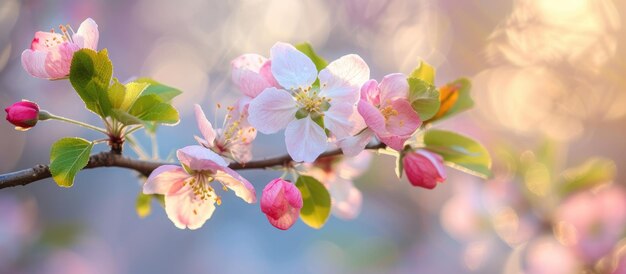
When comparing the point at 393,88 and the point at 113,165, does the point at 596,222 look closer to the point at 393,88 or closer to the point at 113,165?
the point at 393,88

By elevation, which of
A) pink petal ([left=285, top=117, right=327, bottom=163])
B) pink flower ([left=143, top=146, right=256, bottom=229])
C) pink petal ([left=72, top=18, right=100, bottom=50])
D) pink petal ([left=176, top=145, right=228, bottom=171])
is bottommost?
pink flower ([left=143, top=146, right=256, bottom=229])

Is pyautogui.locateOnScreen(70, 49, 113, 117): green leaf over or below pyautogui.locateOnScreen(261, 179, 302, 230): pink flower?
over

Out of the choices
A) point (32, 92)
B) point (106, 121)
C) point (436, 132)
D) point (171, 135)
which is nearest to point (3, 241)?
point (32, 92)

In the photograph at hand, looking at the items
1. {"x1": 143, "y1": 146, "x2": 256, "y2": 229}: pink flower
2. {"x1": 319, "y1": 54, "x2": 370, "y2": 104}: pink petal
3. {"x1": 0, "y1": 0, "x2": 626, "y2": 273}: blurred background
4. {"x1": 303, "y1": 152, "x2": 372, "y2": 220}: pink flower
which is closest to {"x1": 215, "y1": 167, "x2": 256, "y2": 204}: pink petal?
{"x1": 143, "y1": 146, "x2": 256, "y2": 229}: pink flower

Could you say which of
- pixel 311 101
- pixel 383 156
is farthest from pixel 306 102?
pixel 383 156

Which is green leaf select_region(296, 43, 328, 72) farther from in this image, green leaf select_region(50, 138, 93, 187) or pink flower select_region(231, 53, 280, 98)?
green leaf select_region(50, 138, 93, 187)

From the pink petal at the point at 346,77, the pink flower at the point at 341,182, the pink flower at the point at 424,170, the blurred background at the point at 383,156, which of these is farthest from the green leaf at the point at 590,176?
the pink petal at the point at 346,77

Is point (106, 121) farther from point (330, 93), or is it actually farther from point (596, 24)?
point (596, 24)
